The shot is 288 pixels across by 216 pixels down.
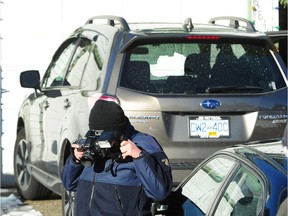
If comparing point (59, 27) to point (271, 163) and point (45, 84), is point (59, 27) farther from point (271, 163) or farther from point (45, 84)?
point (271, 163)

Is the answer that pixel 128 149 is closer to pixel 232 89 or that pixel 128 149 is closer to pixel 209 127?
pixel 209 127

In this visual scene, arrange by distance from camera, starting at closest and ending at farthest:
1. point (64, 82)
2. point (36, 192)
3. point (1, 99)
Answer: point (64, 82)
point (36, 192)
point (1, 99)

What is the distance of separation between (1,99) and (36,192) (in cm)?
180

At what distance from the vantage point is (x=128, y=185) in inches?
211

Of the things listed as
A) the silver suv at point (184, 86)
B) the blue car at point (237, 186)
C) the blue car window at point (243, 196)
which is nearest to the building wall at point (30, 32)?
the silver suv at point (184, 86)

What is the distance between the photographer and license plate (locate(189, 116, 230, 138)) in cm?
768

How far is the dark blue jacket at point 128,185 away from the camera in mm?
5258

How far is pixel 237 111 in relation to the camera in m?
7.75

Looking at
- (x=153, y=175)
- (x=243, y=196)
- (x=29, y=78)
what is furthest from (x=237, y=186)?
(x=29, y=78)

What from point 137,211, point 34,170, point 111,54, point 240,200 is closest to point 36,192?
point 34,170

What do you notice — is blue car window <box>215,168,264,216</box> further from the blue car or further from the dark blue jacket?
the dark blue jacket

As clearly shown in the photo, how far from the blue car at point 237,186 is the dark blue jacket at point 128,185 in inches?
9.3

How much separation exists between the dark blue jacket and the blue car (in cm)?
24

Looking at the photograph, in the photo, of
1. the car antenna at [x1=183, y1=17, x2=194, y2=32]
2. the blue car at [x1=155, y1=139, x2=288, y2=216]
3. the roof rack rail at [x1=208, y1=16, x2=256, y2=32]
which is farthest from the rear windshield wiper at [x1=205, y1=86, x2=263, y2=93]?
the blue car at [x1=155, y1=139, x2=288, y2=216]
